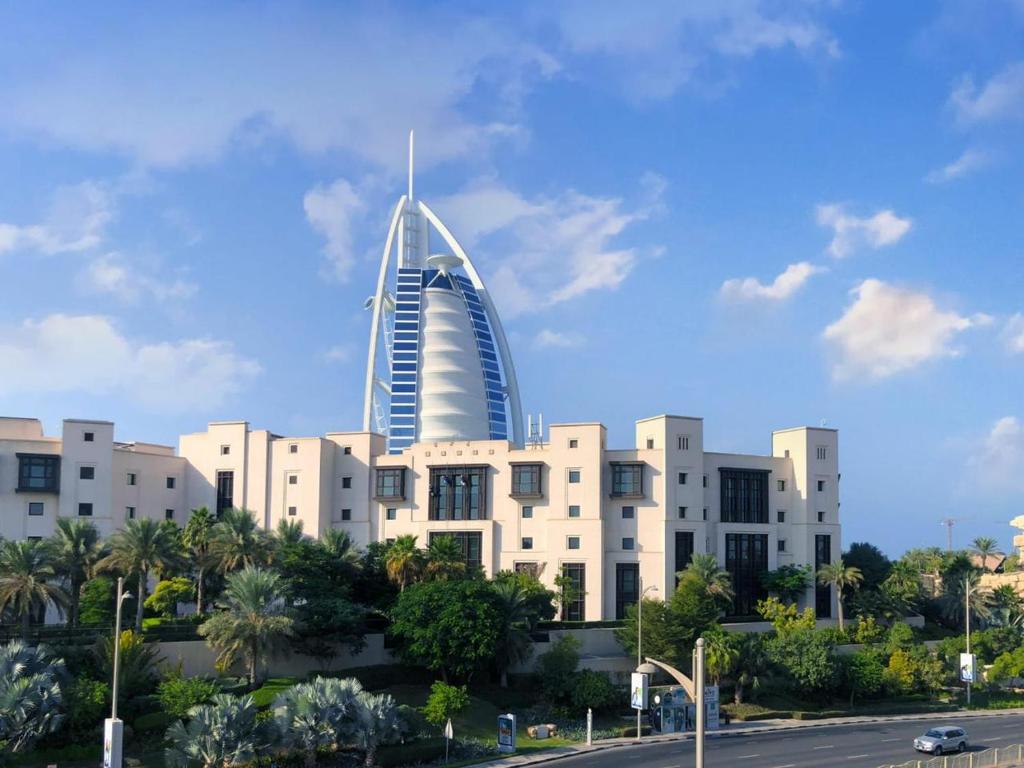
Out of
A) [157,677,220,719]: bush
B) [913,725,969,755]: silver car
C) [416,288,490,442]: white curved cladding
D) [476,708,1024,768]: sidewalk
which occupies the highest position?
[416,288,490,442]: white curved cladding

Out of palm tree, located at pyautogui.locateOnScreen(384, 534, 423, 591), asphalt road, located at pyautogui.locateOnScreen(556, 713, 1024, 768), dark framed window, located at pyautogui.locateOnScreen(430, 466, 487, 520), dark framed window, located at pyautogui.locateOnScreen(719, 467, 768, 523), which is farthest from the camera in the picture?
dark framed window, located at pyautogui.locateOnScreen(719, 467, 768, 523)

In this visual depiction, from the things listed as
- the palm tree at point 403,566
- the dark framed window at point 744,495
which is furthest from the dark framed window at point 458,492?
the dark framed window at point 744,495

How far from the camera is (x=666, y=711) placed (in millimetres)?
65375

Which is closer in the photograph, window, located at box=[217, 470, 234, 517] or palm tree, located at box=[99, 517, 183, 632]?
palm tree, located at box=[99, 517, 183, 632]

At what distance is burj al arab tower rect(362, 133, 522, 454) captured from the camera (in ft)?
440

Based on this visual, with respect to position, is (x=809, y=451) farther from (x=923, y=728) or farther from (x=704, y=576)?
(x=923, y=728)

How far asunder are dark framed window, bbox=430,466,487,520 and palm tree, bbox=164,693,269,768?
42137mm

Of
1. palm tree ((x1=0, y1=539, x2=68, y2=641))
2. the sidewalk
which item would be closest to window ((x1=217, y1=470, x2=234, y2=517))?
palm tree ((x1=0, y1=539, x2=68, y2=641))

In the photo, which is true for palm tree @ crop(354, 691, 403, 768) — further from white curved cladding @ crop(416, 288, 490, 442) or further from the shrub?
white curved cladding @ crop(416, 288, 490, 442)

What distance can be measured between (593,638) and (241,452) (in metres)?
35.0

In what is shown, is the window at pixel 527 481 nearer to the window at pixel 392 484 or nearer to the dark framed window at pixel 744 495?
the window at pixel 392 484

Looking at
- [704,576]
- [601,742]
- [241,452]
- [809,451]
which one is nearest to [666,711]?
[601,742]

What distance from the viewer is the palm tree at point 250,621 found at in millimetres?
60438

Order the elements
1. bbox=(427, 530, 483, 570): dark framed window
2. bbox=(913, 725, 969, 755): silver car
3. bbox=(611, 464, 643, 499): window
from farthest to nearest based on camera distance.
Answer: bbox=(427, 530, 483, 570): dark framed window, bbox=(611, 464, 643, 499): window, bbox=(913, 725, 969, 755): silver car
